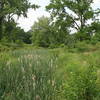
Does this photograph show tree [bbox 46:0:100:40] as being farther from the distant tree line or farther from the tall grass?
the tall grass

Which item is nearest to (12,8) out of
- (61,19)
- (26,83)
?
(61,19)

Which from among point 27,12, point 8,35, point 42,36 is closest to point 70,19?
point 27,12

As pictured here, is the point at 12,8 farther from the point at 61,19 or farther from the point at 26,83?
the point at 26,83

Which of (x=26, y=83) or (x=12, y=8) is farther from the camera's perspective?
(x=12, y=8)

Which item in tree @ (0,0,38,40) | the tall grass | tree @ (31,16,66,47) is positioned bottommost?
the tall grass

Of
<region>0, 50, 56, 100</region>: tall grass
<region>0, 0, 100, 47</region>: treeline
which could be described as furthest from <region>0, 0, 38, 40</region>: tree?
<region>0, 50, 56, 100</region>: tall grass

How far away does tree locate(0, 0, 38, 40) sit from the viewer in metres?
37.5

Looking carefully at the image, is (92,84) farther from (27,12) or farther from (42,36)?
(42,36)

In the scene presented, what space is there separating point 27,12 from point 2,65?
34.7m

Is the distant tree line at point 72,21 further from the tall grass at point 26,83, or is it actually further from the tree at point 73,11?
the tall grass at point 26,83

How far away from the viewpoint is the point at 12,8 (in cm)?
3734

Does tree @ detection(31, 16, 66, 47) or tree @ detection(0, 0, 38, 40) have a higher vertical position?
tree @ detection(0, 0, 38, 40)

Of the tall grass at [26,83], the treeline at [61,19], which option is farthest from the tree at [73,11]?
the tall grass at [26,83]

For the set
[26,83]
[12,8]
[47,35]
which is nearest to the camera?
[26,83]
